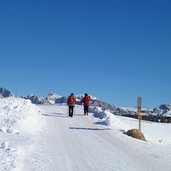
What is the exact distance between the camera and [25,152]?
16922mm

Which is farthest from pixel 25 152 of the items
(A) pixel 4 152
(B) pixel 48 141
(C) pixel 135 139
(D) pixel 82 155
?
(C) pixel 135 139

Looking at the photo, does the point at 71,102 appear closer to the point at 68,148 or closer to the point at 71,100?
the point at 71,100

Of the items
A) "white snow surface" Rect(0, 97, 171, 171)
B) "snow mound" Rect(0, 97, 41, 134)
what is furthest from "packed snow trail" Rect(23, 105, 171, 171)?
"snow mound" Rect(0, 97, 41, 134)

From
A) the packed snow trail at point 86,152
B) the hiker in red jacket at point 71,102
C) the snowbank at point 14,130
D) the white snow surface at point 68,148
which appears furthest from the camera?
the hiker in red jacket at point 71,102

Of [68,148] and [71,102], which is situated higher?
[71,102]

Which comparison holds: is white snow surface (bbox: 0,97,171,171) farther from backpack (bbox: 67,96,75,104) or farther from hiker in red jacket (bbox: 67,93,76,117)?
backpack (bbox: 67,96,75,104)

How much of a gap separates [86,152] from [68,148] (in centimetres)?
100

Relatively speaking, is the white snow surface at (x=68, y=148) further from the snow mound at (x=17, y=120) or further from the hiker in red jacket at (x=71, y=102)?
the hiker in red jacket at (x=71, y=102)

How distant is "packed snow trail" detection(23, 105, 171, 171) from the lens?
1582cm

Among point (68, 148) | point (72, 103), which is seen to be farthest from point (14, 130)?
point (72, 103)

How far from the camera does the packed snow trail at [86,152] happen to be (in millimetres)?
15820

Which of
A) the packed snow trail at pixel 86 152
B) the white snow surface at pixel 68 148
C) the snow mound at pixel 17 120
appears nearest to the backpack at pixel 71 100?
the snow mound at pixel 17 120

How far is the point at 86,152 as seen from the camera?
1877 centimetres

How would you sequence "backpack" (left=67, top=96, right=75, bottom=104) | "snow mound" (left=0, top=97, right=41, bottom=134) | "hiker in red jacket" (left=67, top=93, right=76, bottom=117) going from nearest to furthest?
1. "snow mound" (left=0, top=97, right=41, bottom=134)
2. "hiker in red jacket" (left=67, top=93, right=76, bottom=117)
3. "backpack" (left=67, top=96, right=75, bottom=104)
